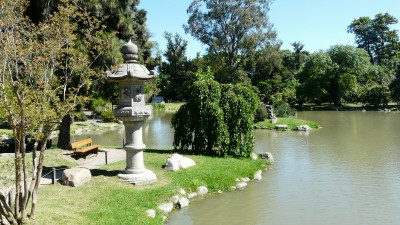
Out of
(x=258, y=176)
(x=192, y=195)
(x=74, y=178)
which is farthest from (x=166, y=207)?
(x=258, y=176)

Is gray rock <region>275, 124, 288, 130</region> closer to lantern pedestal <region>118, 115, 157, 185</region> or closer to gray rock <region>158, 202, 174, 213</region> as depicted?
lantern pedestal <region>118, 115, 157, 185</region>

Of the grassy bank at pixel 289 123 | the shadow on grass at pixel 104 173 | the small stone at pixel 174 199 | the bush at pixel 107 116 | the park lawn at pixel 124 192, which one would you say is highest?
the bush at pixel 107 116

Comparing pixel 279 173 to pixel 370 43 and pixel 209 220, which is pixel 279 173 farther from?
pixel 370 43

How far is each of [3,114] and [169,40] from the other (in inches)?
2656

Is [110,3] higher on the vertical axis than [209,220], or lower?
higher

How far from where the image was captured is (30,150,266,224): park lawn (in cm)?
899

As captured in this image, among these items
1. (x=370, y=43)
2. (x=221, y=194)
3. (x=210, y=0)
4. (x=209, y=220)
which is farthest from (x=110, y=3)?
(x=370, y=43)

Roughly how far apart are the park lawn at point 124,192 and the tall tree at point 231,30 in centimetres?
2576

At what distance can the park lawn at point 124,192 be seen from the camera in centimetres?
899

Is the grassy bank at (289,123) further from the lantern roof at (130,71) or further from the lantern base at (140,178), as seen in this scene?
the lantern roof at (130,71)

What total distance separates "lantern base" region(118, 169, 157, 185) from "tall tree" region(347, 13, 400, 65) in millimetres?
64996

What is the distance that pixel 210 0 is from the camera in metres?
39.7

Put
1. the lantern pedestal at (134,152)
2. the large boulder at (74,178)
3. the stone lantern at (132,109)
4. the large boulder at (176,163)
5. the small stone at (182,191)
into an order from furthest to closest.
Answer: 1. the large boulder at (176,163)
2. the lantern pedestal at (134,152)
3. the stone lantern at (132,109)
4. the small stone at (182,191)
5. the large boulder at (74,178)

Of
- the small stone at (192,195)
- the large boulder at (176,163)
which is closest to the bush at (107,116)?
the large boulder at (176,163)
